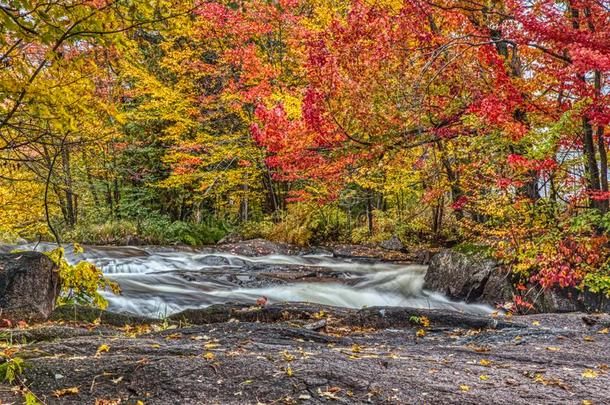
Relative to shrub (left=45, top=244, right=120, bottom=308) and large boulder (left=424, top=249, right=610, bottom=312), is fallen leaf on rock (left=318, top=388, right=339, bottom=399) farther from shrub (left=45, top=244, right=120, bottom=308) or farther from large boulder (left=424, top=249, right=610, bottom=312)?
large boulder (left=424, top=249, right=610, bottom=312)

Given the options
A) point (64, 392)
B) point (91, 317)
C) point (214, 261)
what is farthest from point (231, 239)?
point (64, 392)

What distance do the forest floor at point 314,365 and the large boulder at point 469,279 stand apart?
3573mm

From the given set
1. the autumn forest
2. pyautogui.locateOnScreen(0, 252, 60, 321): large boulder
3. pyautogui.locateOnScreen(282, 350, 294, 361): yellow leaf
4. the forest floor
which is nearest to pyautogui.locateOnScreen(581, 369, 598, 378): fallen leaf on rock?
the forest floor

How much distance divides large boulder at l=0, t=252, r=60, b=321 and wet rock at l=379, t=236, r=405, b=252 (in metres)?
10.0

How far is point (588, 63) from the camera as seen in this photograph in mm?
5074

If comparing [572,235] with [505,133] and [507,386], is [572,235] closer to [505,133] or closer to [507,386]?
[505,133]

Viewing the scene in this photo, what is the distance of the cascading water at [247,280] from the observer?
780cm

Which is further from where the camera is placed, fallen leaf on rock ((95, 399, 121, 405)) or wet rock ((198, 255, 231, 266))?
wet rock ((198, 255, 231, 266))

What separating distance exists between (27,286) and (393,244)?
34.4ft

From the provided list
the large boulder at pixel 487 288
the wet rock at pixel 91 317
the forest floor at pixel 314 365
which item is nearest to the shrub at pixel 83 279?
the wet rock at pixel 91 317

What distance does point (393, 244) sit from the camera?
13.6 metres

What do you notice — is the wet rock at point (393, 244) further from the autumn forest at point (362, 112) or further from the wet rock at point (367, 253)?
the autumn forest at point (362, 112)

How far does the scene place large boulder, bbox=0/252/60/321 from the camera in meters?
4.64

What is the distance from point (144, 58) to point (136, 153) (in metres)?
3.62
